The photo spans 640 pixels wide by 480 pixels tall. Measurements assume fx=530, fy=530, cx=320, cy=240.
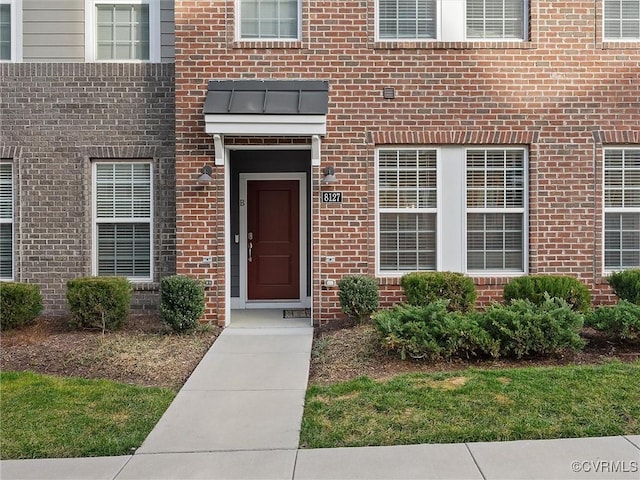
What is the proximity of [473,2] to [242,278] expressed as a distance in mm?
5634

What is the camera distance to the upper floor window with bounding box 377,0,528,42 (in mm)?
7668

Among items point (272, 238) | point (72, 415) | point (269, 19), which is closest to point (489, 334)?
point (72, 415)

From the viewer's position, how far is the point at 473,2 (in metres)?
7.72

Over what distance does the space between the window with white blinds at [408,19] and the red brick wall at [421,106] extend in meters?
0.26

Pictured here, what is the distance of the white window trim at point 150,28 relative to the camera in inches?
320

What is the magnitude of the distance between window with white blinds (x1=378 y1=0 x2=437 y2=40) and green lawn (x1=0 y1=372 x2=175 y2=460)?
5.78m

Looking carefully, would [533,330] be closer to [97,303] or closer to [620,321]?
[620,321]

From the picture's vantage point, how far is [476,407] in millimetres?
4426

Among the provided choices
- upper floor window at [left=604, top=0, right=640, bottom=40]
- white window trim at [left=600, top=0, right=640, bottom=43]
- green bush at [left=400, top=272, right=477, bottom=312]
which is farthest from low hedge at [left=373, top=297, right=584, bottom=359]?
upper floor window at [left=604, top=0, right=640, bottom=40]

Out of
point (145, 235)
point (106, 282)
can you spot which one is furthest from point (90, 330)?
point (145, 235)

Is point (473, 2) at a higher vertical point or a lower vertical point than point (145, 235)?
higher

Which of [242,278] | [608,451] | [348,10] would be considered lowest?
[608,451]

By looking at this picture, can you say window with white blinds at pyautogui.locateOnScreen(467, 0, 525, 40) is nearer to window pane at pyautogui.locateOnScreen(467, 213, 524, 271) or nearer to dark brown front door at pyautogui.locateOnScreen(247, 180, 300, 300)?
window pane at pyautogui.locateOnScreen(467, 213, 524, 271)

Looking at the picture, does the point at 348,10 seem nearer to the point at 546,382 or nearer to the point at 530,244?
the point at 530,244
